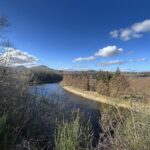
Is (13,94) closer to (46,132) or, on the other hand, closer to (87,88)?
(46,132)

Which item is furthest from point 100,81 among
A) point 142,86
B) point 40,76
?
point 142,86

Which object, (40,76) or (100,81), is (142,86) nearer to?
(40,76)

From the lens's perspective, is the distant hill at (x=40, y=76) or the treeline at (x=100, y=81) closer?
the distant hill at (x=40, y=76)

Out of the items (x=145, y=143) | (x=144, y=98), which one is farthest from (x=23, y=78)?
(x=145, y=143)

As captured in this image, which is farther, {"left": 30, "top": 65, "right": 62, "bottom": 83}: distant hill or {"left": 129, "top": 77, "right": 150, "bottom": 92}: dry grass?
{"left": 30, "top": 65, "right": 62, "bottom": 83}: distant hill

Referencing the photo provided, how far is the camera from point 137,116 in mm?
4195

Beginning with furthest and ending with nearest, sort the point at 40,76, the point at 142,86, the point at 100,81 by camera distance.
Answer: the point at 100,81 < the point at 40,76 < the point at 142,86

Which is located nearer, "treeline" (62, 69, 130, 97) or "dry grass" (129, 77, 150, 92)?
"dry grass" (129, 77, 150, 92)

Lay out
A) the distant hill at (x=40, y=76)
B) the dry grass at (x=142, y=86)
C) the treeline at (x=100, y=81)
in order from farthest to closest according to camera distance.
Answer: the treeline at (x=100, y=81)
the distant hill at (x=40, y=76)
the dry grass at (x=142, y=86)

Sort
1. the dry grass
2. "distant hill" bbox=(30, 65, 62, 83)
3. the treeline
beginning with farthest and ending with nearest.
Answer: the treeline → "distant hill" bbox=(30, 65, 62, 83) → the dry grass

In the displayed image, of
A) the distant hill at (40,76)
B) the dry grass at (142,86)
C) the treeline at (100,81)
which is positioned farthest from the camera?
the treeline at (100,81)

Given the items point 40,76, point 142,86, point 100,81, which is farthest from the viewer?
point 100,81

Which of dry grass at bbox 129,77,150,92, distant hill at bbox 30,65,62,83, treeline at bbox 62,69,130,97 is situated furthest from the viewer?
treeline at bbox 62,69,130,97

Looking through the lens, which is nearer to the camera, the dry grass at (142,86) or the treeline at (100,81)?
the dry grass at (142,86)
